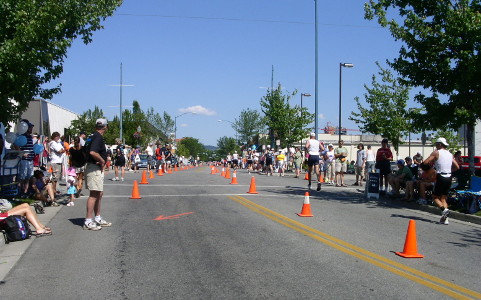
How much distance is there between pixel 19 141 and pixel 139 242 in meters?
7.53

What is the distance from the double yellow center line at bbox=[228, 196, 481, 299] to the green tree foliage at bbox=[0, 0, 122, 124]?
21.0 ft

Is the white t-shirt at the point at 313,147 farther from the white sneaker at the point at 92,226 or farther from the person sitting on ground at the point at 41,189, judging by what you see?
the white sneaker at the point at 92,226

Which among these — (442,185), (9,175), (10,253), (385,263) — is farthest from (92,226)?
(442,185)

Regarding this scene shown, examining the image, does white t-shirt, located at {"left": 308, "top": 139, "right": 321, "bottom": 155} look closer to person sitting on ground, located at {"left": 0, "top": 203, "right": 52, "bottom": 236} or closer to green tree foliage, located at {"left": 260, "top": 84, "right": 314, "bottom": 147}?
person sitting on ground, located at {"left": 0, "top": 203, "right": 52, "bottom": 236}

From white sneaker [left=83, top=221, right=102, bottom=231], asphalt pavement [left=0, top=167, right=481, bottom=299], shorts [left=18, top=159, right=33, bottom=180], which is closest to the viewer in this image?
asphalt pavement [left=0, top=167, right=481, bottom=299]

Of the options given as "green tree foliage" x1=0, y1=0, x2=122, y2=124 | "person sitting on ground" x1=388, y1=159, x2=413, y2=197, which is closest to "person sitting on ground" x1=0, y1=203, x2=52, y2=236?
"green tree foliage" x1=0, y1=0, x2=122, y2=124

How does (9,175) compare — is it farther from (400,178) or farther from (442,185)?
(400,178)

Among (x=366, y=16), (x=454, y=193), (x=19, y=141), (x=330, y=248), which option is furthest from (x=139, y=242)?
(x=366, y=16)

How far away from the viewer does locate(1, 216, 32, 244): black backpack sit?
26.5 feet

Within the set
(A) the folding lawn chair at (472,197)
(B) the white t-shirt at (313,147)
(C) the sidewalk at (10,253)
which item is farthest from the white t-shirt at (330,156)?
(C) the sidewalk at (10,253)

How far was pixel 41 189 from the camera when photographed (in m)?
12.4

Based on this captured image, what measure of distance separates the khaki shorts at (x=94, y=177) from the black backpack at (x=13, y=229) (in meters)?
1.36

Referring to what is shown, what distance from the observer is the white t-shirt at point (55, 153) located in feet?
49.0

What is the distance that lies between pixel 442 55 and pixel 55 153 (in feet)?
38.5
